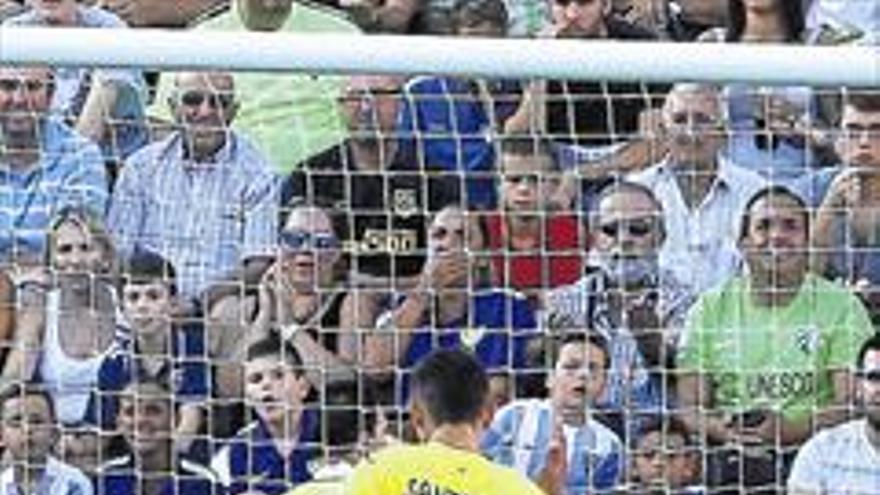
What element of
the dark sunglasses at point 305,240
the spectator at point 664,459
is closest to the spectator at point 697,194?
the spectator at point 664,459

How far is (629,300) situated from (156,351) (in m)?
1.11

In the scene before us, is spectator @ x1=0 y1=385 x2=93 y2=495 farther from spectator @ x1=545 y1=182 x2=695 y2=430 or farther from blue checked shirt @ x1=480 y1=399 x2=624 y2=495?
spectator @ x1=545 y1=182 x2=695 y2=430

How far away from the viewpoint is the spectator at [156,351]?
670cm

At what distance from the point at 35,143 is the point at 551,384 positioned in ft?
4.42

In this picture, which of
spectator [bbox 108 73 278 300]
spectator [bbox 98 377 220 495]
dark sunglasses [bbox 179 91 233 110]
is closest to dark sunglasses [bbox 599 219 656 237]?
spectator [bbox 108 73 278 300]

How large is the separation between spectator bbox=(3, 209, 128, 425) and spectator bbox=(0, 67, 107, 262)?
0.13 feet

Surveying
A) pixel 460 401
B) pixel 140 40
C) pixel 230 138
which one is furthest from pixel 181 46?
pixel 230 138

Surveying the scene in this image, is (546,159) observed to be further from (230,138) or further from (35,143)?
(35,143)

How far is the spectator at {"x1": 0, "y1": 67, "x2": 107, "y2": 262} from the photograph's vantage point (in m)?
6.64

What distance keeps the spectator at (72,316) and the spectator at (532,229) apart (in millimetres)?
917

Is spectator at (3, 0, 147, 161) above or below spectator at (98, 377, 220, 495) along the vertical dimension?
above

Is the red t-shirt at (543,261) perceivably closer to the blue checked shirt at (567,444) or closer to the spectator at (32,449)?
the blue checked shirt at (567,444)

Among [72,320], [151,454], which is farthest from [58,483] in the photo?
[72,320]

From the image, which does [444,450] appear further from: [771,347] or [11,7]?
[11,7]
